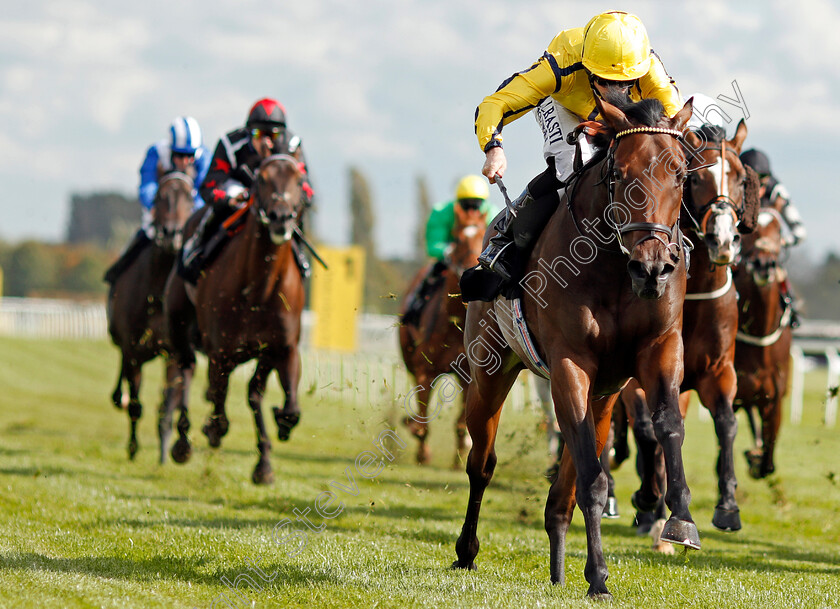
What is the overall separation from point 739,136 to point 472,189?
4.12 metres

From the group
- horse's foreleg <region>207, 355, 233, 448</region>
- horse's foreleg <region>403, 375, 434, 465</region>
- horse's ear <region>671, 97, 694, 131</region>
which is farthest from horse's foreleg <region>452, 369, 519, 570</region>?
horse's foreleg <region>207, 355, 233, 448</region>

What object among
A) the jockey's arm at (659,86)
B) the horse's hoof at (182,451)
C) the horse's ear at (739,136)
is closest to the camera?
the jockey's arm at (659,86)

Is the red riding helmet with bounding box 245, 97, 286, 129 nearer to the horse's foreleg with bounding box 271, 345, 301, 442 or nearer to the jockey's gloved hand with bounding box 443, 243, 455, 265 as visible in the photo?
the horse's foreleg with bounding box 271, 345, 301, 442

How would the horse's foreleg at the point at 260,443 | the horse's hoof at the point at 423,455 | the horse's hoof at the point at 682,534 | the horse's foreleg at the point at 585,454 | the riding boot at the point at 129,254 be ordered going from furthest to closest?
the horse's hoof at the point at 423,455
the riding boot at the point at 129,254
the horse's foreleg at the point at 260,443
the horse's foreleg at the point at 585,454
the horse's hoof at the point at 682,534

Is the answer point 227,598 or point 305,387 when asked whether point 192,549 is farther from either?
point 305,387

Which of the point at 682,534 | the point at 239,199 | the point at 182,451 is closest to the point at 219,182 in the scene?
the point at 239,199

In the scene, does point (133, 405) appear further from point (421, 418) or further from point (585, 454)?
point (585, 454)

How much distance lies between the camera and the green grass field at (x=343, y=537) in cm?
445

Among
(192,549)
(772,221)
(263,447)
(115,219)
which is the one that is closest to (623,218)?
(192,549)

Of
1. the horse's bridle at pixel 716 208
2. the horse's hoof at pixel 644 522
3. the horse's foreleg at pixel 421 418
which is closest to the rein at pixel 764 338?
the horse's hoof at pixel 644 522

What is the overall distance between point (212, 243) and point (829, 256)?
63164 mm

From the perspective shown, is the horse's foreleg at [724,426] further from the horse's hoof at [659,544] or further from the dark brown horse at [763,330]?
the dark brown horse at [763,330]

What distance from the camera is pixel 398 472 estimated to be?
34.1 ft

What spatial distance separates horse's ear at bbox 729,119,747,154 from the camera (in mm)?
6273
